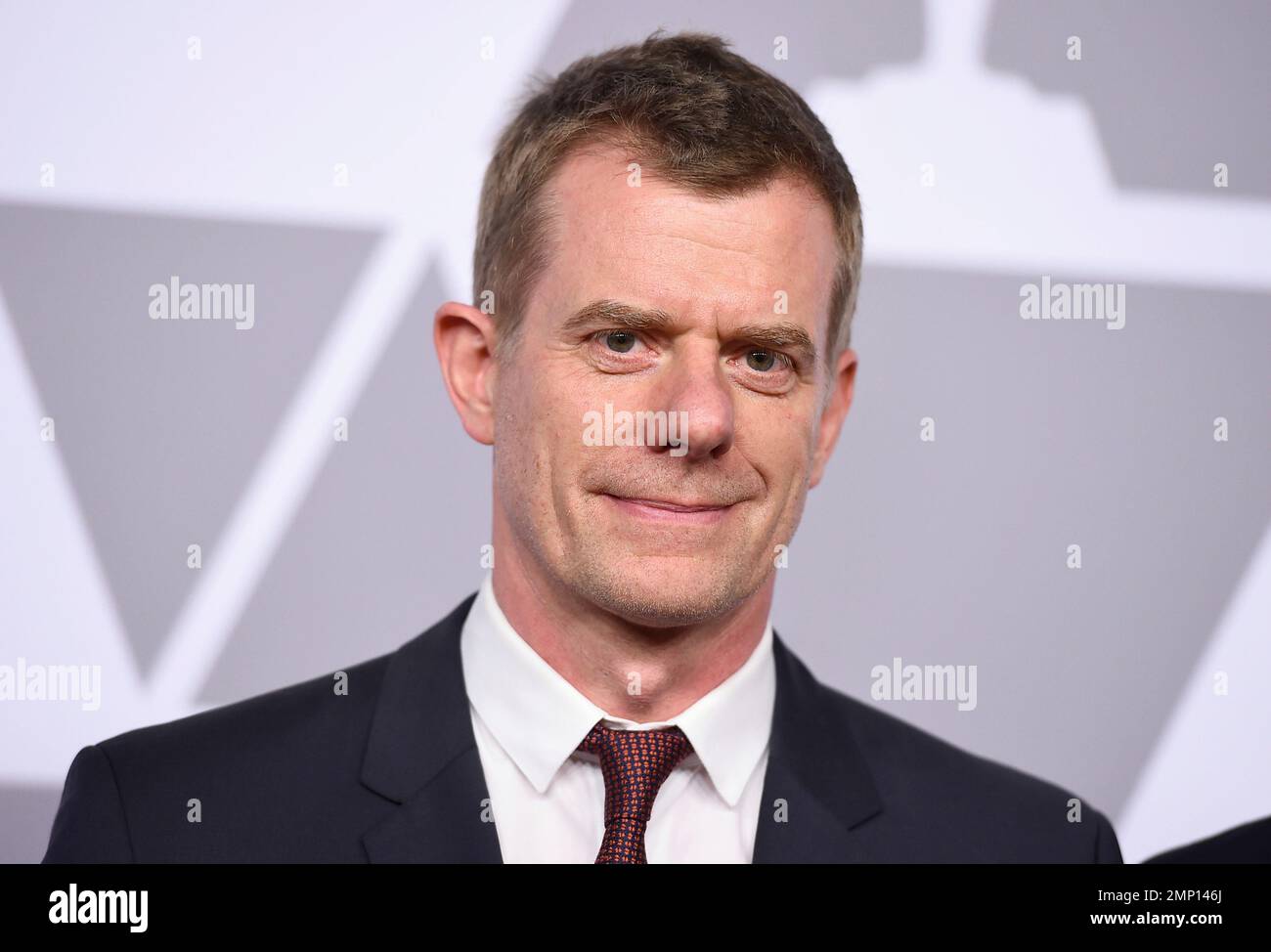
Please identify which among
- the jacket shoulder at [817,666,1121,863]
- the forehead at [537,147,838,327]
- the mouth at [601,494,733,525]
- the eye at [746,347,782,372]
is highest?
the forehead at [537,147,838,327]

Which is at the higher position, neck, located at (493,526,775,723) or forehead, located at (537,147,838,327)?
forehead, located at (537,147,838,327)

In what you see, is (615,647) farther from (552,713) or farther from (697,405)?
(697,405)

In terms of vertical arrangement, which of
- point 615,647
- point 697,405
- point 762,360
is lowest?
point 615,647

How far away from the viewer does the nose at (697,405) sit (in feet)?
9.00

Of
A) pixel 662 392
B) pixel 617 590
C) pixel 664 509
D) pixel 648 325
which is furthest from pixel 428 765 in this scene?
pixel 648 325

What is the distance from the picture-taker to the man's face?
2803mm

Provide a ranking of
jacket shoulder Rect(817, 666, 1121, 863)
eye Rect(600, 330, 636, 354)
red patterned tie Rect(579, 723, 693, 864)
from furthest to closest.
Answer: jacket shoulder Rect(817, 666, 1121, 863)
eye Rect(600, 330, 636, 354)
red patterned tie Rect(579, 723, 693, 864)

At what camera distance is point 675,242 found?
281 centimetres

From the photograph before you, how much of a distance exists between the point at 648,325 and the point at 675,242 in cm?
17

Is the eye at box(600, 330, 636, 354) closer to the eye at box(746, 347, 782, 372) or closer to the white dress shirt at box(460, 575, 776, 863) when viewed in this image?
the eye at box(746, 347, 782, 372)

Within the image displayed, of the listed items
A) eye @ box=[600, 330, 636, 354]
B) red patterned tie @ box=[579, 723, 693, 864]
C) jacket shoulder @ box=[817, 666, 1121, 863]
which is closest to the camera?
red patterned tie @ box=[579, 723, 693, 864]

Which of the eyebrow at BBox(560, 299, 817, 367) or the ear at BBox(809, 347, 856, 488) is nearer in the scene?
the eyebrow at BBox(560, 299, 817, 367)

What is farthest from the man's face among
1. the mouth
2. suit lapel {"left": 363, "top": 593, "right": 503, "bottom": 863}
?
suit lapel {"left": 363, "top": 593, "right": 503, "bottom": 863}

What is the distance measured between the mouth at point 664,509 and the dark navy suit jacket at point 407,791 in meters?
0.49
